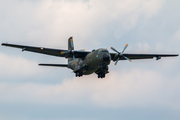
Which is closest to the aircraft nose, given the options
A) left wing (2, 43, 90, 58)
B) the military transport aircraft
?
the military transport aircraft

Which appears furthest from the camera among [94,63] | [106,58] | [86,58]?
[86,58]

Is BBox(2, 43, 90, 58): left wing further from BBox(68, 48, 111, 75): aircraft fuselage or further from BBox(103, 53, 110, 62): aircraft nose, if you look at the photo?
BBox(103, 53, 110, 62): aircraft nose

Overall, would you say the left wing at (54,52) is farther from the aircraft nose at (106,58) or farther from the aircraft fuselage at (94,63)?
the aircraft nose at (106,58)

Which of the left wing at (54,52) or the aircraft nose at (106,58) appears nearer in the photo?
the aircraft nose at (106,58)

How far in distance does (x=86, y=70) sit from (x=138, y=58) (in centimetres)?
1207

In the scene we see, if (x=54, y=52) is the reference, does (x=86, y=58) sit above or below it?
below

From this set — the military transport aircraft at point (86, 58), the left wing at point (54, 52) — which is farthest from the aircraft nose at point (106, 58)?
the left wing at point (54, 52)

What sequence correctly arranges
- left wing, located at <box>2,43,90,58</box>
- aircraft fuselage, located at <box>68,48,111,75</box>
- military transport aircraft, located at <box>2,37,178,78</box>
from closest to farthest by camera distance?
1. aircraft fuselage, located at <box>68,48,111,75</box>
2. military transport aircraft, located at <box>2,37,178,78</box>
3. left wing, located at <box>2,43,90,58</box>

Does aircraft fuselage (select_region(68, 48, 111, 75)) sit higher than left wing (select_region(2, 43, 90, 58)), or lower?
lower

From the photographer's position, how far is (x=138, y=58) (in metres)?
62.1

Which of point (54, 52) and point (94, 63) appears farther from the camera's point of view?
point (54, 52)

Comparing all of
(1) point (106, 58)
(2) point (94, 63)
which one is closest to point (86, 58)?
(2) point (94, 63)

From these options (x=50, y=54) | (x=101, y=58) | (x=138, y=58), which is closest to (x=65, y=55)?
(x=50, y=54)

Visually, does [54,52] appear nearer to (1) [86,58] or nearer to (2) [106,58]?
(1) [86,58]
